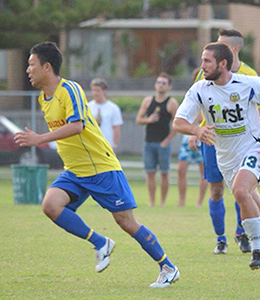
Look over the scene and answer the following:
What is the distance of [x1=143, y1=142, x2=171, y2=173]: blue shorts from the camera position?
1470 centimetres

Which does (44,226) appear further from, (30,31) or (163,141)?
(30,31)

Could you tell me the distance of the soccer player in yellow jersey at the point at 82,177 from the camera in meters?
6.92

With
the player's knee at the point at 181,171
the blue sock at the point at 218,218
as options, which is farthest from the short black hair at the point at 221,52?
the player's knee at the point at 181,171

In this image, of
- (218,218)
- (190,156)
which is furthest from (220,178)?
→ (190,156)

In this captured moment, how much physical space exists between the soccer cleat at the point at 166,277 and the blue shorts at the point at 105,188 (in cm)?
59

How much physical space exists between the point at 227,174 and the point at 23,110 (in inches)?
696

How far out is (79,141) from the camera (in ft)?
23.0

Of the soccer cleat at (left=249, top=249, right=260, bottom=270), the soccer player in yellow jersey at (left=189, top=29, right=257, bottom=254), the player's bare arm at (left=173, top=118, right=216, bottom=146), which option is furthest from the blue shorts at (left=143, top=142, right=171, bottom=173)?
the soccer cleat at (left=249, top=249, right=260, bottom=270)

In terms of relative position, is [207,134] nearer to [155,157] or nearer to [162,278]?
[162,278]

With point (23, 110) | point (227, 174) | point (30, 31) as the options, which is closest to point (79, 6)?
point (30, 31)

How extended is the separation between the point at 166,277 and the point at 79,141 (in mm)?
1332

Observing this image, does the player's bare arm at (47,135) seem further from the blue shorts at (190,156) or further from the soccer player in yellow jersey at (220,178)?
the blue shorts at (190,156)

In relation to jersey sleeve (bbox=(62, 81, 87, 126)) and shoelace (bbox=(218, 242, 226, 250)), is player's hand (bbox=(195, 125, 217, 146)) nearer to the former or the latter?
jersey sleeve (bbox=(62, 81, 87, 126))

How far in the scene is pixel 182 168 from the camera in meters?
14.7
